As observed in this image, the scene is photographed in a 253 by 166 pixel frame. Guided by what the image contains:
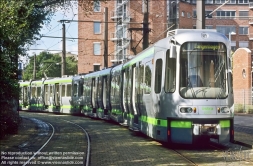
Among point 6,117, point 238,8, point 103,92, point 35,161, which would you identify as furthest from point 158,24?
point 35,161

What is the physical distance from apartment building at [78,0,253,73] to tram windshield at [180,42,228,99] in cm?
4340

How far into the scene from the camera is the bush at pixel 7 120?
56.8ft

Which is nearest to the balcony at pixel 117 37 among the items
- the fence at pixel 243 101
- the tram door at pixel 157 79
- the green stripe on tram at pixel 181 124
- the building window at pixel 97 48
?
the building window at pixel 97 48

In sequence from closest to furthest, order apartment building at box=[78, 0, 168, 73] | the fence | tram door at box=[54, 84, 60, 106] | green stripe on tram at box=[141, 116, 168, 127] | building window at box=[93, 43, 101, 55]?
green stripe on tram at box=[141, 116, 168, 127] < tram door at box=[54, 84, 60, 106] < the fence < apartment building at box=[78, 0, 168, 73] < building window at box=[93, 43, 101, 55]

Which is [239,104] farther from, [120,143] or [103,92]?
[120,143]

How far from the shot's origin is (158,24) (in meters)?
63.9

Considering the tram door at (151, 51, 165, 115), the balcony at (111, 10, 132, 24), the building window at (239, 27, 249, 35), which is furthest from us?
the building window at (239, 27, 249, 35)

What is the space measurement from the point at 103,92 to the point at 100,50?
136ft

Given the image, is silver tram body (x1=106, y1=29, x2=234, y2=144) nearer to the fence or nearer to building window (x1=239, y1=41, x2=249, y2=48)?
the fence

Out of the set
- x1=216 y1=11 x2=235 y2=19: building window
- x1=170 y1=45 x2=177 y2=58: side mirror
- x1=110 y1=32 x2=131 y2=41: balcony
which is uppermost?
x1=216 y1=11 x2=235 y2=19: building window

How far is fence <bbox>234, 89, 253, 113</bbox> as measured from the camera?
42.0 metres

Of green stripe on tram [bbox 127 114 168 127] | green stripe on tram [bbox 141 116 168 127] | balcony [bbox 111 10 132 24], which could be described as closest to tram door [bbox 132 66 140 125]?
green stripe on tram [bbox 127 114 168 127]

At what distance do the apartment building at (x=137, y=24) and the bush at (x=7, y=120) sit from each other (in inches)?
1481

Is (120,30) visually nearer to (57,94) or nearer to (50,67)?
(50,67)
